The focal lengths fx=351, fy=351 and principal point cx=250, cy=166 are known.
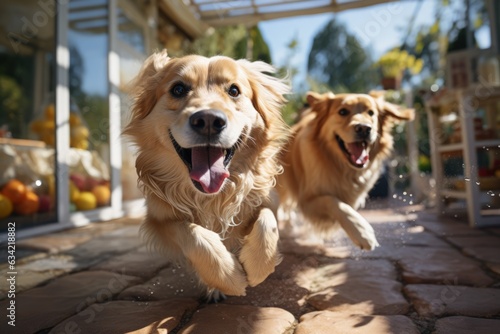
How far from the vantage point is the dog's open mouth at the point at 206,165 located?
1.51 meters

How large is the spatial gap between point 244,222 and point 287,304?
47 cm

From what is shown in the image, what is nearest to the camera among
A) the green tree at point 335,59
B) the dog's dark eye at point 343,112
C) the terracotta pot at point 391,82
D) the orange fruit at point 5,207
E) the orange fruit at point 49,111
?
the dog's dark eye at point 343,112

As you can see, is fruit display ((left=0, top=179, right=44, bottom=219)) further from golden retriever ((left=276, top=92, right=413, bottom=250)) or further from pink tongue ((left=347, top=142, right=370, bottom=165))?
pink tongue ((left=347, top=142, right=370, bottom=165))

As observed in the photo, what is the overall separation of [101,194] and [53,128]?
3.34 feet

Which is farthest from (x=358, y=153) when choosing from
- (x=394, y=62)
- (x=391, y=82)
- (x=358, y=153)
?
(x=391, y=82)

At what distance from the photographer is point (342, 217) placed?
208cm

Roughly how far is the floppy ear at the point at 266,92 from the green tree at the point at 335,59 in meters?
20.3

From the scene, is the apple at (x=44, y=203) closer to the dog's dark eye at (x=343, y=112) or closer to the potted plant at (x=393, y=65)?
the dog's dark eye at (x=343, y=112)

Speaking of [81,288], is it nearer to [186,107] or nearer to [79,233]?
[186,107]

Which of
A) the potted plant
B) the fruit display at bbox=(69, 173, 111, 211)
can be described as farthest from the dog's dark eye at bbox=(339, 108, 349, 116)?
the fruit display at bbox=(69, 173, 111, 211)

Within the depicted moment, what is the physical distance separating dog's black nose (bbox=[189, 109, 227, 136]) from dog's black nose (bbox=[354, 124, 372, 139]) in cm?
102

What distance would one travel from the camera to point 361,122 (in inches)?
84.9

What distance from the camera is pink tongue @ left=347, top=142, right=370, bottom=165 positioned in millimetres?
2240

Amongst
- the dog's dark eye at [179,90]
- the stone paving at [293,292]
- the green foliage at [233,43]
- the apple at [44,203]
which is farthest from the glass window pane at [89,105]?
the dog's dark eye at [179,90]
